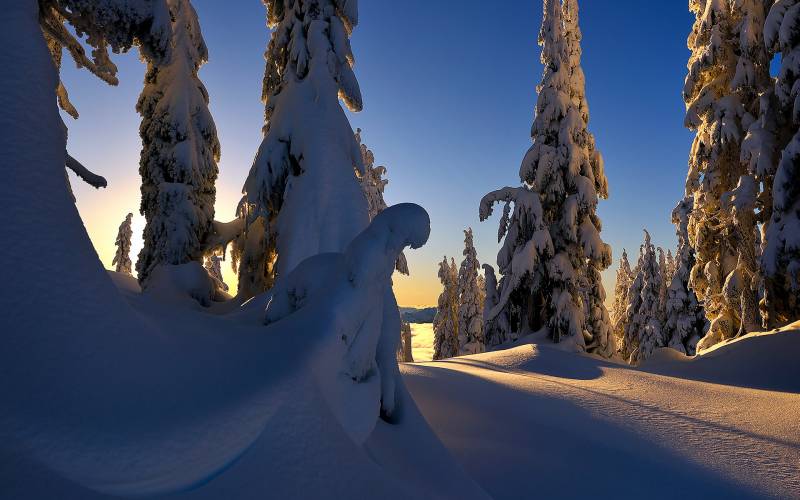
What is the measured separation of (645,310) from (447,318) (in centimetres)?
1447

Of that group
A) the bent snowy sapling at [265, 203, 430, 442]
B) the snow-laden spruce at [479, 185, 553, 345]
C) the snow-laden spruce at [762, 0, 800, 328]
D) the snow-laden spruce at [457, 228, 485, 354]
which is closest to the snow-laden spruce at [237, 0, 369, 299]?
the bent snowy sapling at [265, 203, 430, 442]

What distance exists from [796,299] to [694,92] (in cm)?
783

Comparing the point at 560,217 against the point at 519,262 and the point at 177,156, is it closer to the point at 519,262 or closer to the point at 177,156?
the point at 519,262

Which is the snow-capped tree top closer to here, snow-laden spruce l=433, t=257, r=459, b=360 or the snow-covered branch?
the snow-covered branch

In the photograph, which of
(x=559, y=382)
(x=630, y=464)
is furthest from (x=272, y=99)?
(x=630, y=464)

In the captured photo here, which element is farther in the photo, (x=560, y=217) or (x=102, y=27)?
(x=560, y=217)

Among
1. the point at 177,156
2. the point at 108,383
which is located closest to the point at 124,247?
the point at 177,156

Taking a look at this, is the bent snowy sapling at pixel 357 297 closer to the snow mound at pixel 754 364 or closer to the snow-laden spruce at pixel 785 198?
the snow mound at pixel 754 364

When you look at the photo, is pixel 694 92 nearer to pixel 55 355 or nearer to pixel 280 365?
pixel 280 365

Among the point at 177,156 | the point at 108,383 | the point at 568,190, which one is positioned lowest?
the point at 108,383

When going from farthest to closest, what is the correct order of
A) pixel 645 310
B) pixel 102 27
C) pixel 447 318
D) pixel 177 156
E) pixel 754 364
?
pixel 447 318
pixel 645 310
pixel 177 156
pixel 754 364
pixel 102 27

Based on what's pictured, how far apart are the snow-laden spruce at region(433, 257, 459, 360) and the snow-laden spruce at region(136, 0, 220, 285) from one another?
25.1 metres

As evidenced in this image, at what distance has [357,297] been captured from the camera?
346cm

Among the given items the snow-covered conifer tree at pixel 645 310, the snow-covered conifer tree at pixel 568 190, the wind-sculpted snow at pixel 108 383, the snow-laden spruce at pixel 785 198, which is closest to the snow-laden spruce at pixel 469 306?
the snow-covered conifer tree at pixel 645 310
